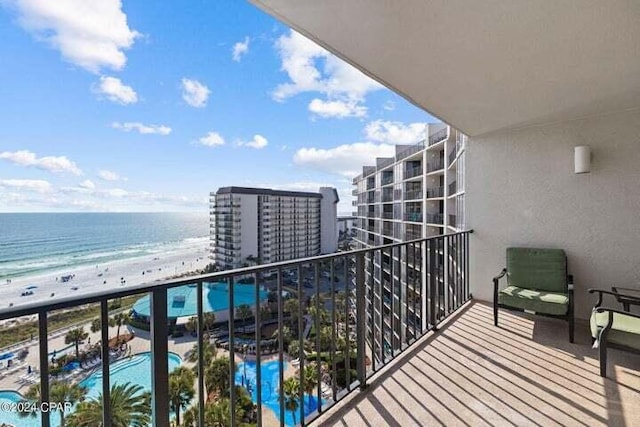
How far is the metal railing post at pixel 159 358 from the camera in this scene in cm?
122

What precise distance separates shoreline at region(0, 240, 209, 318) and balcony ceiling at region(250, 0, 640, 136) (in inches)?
721

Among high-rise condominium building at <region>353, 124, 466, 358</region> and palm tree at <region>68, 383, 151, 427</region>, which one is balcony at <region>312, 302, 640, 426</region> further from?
high-rise condominium building at <region>353, 124, 466, 358</region>

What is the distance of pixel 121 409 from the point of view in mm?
2096

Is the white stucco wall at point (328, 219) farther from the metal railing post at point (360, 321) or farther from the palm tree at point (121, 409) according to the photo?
the palm tree at point (121, 409)

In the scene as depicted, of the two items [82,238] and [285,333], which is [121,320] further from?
[82,238]

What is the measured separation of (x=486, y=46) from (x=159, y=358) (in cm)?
251

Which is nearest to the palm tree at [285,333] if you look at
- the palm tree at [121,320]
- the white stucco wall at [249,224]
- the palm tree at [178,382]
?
the palm tree at [178,382]

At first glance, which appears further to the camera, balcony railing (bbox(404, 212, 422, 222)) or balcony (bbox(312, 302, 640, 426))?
balcony railing (bbox(404, 212, 422, 222))

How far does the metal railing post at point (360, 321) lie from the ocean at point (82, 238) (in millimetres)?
30364

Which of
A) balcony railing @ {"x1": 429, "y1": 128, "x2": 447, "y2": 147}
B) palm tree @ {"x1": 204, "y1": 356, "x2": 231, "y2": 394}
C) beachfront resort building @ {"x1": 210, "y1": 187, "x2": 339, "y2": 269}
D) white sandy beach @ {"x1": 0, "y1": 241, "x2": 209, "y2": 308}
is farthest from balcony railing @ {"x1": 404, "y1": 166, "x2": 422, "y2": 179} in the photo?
palm tree @ {"x1": 204, "y1": 356, "x2": 231, "y2": 394}

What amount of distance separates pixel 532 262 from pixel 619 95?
1.84 meters

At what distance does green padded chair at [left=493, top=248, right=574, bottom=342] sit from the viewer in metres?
3.02

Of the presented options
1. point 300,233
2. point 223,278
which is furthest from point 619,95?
point 300,233

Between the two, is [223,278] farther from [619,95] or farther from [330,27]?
[619,95]
